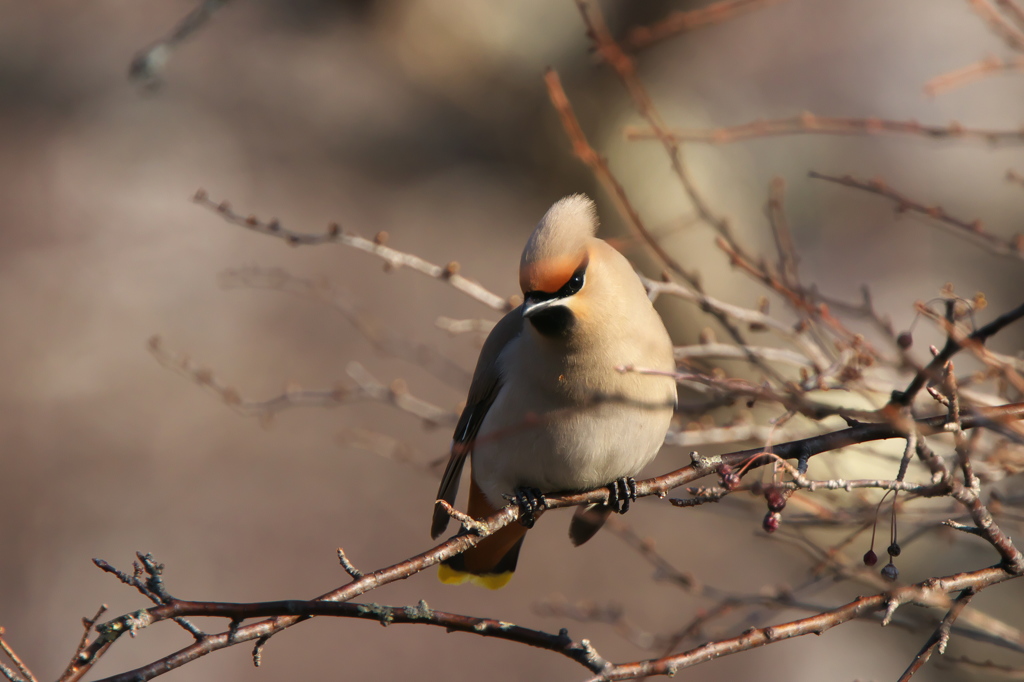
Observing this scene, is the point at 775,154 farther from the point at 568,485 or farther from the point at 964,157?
the point at 568,485

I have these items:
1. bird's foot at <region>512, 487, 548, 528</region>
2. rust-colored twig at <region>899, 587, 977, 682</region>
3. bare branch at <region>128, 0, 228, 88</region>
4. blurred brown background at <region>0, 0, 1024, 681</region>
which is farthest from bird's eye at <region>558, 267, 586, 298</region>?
blurred brown background at <region>0, 0, 1024, 681</region>

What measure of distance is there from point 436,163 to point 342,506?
14.0 feet

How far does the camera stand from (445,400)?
755 centimetres

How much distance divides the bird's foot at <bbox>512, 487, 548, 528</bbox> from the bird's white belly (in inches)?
1.2

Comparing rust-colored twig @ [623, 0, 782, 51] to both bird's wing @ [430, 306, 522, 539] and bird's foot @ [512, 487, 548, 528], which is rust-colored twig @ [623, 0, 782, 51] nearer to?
bird's wing @ [430, 306, 522, 539]

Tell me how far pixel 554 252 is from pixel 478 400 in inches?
32.7

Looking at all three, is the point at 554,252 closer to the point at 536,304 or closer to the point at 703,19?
the point at 536,304

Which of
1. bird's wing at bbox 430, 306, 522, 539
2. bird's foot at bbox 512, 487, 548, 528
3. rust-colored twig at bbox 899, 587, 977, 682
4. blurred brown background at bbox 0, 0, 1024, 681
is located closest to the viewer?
rust-colored twig at bbox 899, 587, 977, 682

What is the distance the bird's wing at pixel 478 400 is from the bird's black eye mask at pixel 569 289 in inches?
14.1

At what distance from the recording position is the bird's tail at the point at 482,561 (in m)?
3.17

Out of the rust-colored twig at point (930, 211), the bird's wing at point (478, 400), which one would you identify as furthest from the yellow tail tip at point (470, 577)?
the rust-colored twig at point (930, 211)

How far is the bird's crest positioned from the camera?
7.51ft

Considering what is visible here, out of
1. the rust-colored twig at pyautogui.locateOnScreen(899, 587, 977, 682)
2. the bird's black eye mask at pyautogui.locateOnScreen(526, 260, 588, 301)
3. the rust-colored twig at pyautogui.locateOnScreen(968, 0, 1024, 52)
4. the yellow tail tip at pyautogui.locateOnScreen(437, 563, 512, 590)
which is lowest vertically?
the rust-colored twig at pyautogui.locateOnScreen(899, 587, 977, 682)

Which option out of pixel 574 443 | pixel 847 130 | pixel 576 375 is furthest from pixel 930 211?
pixel 574 443
